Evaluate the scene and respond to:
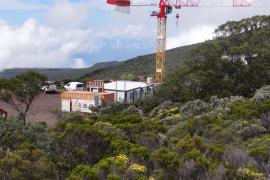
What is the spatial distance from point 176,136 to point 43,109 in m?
28.9

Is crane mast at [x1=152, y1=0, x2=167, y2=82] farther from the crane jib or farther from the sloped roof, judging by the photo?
the sloped roof

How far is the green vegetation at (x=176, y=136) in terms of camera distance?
12125 millimetres

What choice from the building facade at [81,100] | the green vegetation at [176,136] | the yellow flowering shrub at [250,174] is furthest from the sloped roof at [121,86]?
the yellow flowering shrub at [250,174]

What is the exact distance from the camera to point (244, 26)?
42.9 metres

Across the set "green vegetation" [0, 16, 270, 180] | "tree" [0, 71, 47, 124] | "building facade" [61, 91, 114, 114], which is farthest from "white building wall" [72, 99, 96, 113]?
"tree" [0, 71, 47, 124]

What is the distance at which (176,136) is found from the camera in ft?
66.8

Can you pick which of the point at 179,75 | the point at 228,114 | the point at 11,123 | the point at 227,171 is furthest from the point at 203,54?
the point at 227,171

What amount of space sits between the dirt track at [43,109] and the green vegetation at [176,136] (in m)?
6.16

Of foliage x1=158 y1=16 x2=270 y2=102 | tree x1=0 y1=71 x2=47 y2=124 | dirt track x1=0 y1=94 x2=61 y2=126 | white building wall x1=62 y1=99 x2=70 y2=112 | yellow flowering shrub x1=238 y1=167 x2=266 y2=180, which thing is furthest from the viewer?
white building wall x1=62 y1=99 x2=70 y2=112

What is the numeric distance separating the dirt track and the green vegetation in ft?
20.2

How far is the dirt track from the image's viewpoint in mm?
40759

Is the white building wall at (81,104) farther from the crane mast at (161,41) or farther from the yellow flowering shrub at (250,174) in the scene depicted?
the yellow flowering shrub at (250,174)

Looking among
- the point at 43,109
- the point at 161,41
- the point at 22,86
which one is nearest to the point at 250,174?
the point at 22,86

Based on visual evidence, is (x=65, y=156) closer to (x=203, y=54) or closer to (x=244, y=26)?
(x=203, y=54)
